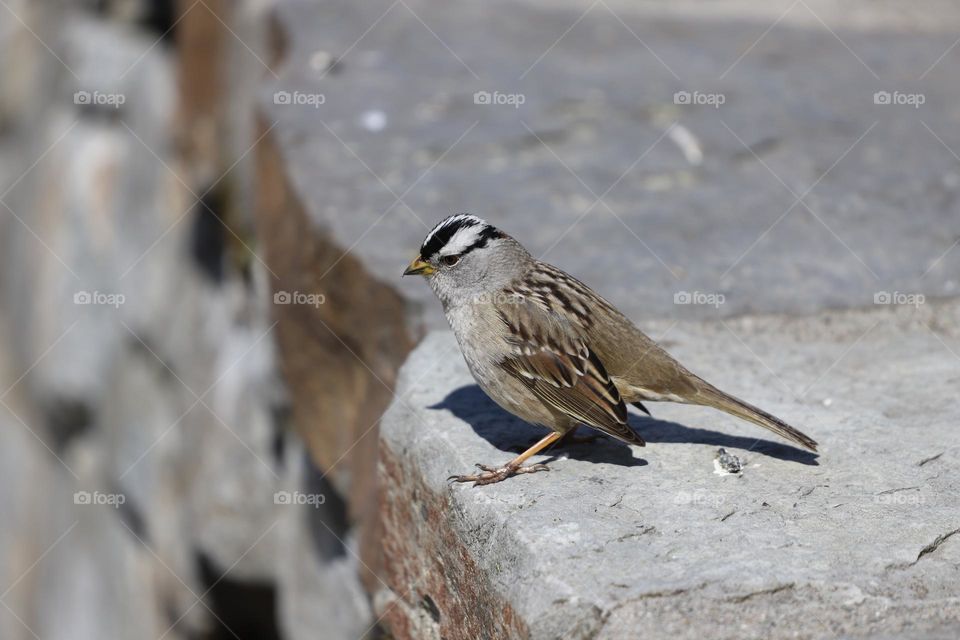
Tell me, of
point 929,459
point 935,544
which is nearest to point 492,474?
point 935,544

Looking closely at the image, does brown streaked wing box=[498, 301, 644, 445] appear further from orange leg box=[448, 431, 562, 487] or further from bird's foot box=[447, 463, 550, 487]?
bird's foot box=[447, 463, 550, 487]

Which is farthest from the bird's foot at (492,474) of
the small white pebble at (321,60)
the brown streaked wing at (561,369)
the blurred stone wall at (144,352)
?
A: the small white pebble at (321,60)

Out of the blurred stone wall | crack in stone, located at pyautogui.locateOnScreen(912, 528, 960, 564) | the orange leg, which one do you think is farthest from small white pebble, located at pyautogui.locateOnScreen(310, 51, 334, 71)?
crack in stone, located at pyautogui.locateOnScreen(912, 528, 960, 564)

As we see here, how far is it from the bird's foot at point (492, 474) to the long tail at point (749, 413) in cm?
62

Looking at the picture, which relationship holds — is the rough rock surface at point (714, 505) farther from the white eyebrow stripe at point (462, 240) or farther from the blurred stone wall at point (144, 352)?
the blurred stone wall at point (144, 352)

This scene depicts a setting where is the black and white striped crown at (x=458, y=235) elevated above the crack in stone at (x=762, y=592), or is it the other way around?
the black and white striped crown at (x=458, y=235)

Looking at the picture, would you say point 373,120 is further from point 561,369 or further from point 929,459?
point 929,459

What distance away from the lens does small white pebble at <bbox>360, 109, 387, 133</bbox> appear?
262 inches

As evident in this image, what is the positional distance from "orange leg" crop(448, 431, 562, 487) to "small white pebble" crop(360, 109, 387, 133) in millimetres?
3495

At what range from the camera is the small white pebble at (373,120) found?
6.65 m

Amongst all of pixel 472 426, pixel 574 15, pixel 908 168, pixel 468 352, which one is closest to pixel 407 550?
pixel 472 426

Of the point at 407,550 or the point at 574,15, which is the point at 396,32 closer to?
the point at 574,15

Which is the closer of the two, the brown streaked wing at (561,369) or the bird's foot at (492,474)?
the bird's foot at (492,474)

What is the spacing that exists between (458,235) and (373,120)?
316 cm
